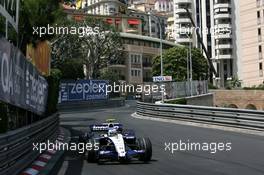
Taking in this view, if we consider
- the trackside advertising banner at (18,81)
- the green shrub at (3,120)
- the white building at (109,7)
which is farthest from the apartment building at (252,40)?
the green shrub at (3,120)

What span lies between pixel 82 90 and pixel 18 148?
150ft

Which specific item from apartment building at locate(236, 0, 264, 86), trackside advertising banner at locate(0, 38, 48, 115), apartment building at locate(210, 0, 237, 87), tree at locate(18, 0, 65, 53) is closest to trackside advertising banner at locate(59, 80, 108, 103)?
tree at locate(18, 0, 65, 53)

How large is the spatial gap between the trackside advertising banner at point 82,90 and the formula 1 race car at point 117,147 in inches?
1548

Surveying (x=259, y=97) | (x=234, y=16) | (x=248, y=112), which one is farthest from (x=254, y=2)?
(x=248, y=112)

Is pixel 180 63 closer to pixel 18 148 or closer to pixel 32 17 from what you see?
pixel 32 17

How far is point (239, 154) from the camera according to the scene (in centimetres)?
1350

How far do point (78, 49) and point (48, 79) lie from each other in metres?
55.0

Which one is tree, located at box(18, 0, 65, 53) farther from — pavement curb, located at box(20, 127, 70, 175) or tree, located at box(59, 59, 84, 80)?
tree, located at box(59, 59, 84, 80)

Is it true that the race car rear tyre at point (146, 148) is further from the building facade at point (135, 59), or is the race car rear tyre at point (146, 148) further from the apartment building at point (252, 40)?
the building facade at point (135, 59)

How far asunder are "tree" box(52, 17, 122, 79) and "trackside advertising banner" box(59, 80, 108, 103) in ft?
45.4

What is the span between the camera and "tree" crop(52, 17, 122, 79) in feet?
240

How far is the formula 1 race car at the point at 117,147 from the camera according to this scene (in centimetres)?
1207

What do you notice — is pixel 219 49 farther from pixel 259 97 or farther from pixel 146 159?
pixel 146 159

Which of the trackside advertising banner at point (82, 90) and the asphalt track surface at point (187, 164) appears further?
the trackside advertising banner at point (82, 90)
